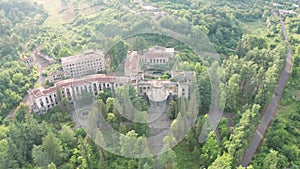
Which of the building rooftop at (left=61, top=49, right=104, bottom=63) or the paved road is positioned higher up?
the building rooftop at (left=61, top=49, right=104, bottom=63)

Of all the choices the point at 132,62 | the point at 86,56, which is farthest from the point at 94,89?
the point at 132,62

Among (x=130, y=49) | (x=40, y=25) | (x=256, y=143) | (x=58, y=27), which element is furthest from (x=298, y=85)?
(x=40, y=25)

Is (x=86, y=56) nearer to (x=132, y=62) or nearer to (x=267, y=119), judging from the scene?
(x=132, y=62)

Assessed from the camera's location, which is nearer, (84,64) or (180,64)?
(180,64)

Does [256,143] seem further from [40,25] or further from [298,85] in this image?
[40,25]

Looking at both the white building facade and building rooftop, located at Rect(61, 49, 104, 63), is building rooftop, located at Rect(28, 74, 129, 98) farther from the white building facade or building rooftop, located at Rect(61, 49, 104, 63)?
building rooftop, located at Rect(61, 49, 104, 63)

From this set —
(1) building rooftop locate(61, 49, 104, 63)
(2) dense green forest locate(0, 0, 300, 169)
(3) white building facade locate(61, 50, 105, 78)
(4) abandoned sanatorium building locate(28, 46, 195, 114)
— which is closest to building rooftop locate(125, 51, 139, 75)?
(4) abandoned sanatorium building locate(28, 46, 195, 114)

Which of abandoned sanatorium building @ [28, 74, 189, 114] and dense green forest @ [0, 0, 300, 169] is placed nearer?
dense green forest @ [0, 0, 300, 169]

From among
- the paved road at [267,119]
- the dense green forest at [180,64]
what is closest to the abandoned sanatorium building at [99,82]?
the dense green forest at [180,64]
